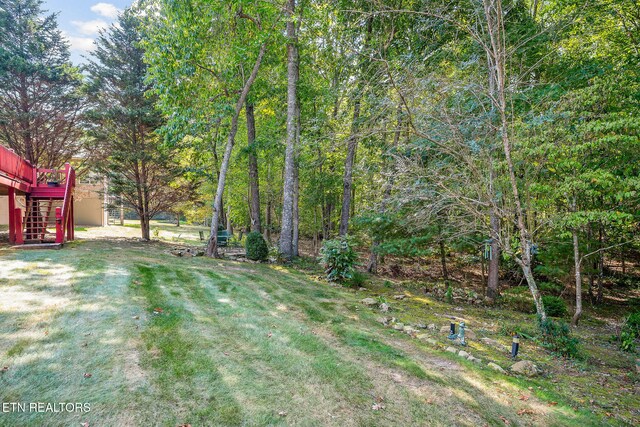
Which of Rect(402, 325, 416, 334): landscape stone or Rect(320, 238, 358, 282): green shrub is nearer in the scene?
Rect(402, 325, 416, 334): landscape stone

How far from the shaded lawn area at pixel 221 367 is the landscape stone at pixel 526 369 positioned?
1.30ft

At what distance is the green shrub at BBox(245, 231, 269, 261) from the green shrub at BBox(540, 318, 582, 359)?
7.51 meters

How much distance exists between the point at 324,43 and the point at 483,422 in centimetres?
1008

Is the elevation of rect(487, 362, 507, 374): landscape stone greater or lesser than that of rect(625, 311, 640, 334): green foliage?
greater

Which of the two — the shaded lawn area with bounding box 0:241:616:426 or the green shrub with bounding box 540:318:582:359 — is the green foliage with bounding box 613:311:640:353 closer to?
the green shrub with bounding box 540:318:582:359

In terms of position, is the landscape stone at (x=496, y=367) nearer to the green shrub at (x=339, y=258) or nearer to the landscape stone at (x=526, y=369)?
the landscape stone at (x=526, y=369)

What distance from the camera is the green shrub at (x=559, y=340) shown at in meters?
4.48

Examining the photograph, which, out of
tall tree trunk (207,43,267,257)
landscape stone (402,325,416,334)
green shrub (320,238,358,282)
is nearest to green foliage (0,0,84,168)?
tall tree trunk (207,43,267,257)

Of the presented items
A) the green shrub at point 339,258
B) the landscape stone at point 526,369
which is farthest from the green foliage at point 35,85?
the landscape stone at point 526,369

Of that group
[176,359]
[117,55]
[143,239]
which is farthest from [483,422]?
[117,55]

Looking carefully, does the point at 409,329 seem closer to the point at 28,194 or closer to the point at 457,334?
the point at 457,334

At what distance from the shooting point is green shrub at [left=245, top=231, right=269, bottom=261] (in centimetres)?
988

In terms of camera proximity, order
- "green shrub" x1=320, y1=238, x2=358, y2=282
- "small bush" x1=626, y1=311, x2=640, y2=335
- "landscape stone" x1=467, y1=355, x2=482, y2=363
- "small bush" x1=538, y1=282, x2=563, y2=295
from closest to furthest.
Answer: "landscape stone" x1=467, y1=355, x2=482, y2=363 → "small bush" x1=626, y1=311, x2=640, y2=335 → "green shrub" x1=320, y1=238, x2=358, y2=282 → "small bush" x1=538, y1=282, x2=563, y2=295

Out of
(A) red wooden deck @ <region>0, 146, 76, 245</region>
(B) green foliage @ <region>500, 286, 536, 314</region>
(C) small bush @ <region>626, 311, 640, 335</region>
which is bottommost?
(B) green foliage @ <region>500, 286, 536, 314</region>
